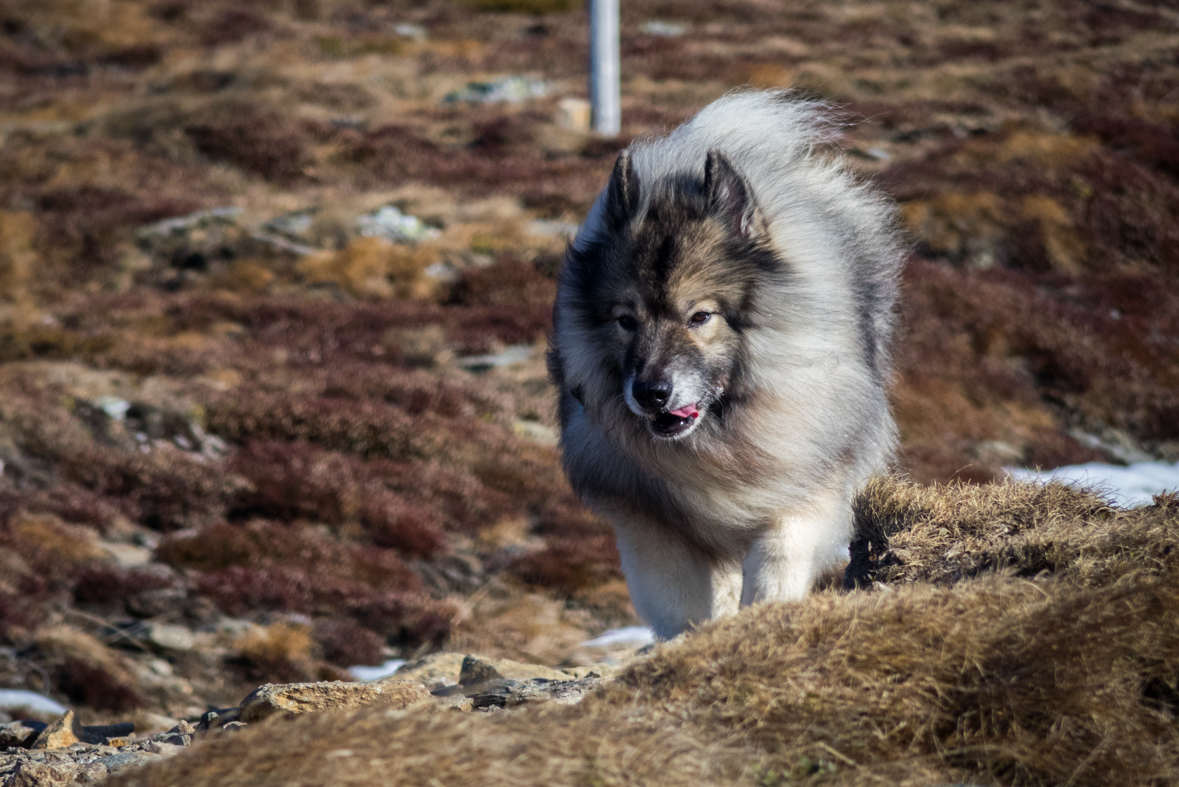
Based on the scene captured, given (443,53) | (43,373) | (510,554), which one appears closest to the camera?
(510,554)

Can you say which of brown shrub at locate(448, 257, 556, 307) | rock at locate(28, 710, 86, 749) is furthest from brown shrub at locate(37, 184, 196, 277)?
rock at locate(28, 710, 86, 749)

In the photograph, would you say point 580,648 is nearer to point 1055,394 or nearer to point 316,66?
point 1055,394

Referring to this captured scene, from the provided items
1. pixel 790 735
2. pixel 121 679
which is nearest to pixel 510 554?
pixel 121 679

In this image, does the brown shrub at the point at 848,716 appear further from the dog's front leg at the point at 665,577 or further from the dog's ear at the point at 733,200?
the dog's ear at the point at 733,200

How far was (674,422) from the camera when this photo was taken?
14.2ft

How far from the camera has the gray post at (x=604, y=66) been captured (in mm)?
24703

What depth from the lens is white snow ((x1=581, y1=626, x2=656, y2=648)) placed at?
7964mm

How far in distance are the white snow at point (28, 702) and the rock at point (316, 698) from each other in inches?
153

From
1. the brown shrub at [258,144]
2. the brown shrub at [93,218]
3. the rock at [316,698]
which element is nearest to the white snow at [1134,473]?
the rock at [316,698]

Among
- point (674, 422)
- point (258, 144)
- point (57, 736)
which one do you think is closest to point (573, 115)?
point (258, 144)

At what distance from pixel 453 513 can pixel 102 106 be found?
2278cm

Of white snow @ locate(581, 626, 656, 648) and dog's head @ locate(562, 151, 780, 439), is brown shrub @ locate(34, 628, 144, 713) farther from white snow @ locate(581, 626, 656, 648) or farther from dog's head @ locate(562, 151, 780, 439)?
dog's head @ locate(562, 151, 780, 439)

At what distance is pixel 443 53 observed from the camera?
3353 centimetres

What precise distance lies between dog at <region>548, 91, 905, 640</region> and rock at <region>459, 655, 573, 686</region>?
1.86 feet
